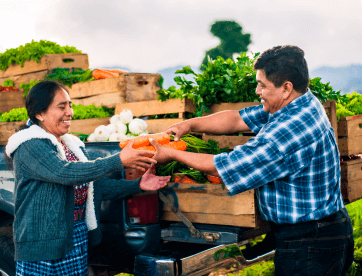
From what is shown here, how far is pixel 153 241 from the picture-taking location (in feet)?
9.23

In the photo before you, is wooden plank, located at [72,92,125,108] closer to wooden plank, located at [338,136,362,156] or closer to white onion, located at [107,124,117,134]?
white onion, located at [107,124,117,134]

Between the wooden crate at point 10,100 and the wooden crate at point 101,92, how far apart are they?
1.34m

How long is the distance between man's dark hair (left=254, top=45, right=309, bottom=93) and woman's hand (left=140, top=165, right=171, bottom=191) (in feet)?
3.50

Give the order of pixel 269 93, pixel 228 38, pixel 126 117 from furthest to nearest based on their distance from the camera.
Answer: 1. pixel 228 38
2. pixel 126 117
3. pixel 269 93

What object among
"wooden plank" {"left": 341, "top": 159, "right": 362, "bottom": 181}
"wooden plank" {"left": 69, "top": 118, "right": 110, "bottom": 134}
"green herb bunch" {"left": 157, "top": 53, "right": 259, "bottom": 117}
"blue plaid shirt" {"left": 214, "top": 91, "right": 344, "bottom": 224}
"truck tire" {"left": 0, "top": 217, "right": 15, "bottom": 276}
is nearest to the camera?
"blue plaid shirt" {"left": 214, "top": 91, "right": 344, "bottom": 224}

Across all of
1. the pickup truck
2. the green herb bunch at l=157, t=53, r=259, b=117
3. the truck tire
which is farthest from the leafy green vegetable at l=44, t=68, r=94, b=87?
the pickup truck

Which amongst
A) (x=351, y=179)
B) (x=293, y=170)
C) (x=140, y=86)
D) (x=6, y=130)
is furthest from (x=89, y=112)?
(x=293, y=170)

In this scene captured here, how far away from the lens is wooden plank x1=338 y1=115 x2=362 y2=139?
4348mm

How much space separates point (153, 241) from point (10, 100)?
19.1 feet

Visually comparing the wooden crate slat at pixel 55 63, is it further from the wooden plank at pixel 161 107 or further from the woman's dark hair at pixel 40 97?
the woman's dark hair at pixel 40 97

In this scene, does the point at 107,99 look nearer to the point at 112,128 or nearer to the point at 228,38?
the point at 112,128

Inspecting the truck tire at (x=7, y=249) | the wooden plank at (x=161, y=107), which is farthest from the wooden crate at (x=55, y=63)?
the truck tire at (x=7, y=249)

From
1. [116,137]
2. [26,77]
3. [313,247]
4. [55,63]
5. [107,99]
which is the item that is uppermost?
[55,63]

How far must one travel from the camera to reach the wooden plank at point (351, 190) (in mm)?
4211
